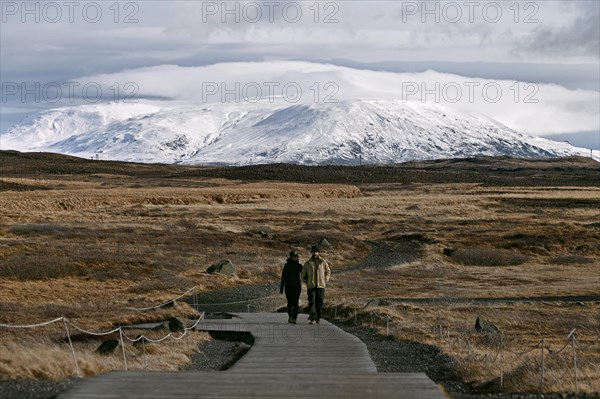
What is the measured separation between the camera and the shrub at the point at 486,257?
57.7m

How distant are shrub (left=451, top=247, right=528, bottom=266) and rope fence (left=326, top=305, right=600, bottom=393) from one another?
27573 millimetres

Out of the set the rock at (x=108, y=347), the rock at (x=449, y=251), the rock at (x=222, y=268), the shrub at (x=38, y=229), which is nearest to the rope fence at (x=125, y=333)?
the rock at (x=108, y=347)

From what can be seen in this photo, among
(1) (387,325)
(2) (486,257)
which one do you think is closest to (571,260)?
(2) (486,257)

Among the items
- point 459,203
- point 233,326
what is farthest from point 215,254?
point 459,203

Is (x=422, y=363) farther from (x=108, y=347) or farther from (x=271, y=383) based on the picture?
(x=271, y=383)

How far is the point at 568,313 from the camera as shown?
34.6m

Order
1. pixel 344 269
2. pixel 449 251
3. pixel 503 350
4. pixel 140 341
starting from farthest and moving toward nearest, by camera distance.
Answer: pixel 449 251 → pixel 344 269 → pixel 503 350 → pixel 140 341

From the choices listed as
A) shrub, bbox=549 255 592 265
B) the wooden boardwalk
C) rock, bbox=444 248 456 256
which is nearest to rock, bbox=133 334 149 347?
the wooden boardwalk

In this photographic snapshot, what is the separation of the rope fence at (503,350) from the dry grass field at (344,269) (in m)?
0.08

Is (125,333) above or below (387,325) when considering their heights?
above

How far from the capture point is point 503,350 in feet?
70.1

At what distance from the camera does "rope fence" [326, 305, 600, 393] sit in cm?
1533

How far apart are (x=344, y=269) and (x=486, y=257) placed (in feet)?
36.1

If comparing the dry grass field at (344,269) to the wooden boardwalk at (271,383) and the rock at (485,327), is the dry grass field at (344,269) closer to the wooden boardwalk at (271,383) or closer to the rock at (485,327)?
the rock at (485,327)
